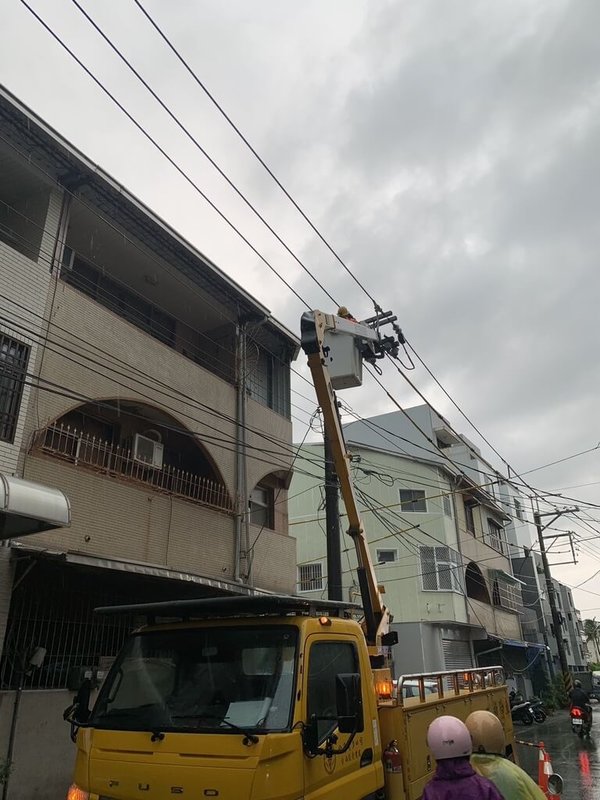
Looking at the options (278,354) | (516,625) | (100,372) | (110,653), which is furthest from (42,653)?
(516,625)

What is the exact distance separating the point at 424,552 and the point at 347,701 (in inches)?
851

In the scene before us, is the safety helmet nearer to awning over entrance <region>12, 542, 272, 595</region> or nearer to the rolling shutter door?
awning over entrance <region>12, 542, 272, 595</region>

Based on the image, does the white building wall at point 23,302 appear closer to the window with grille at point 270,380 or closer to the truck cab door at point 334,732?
the truck cab door at point 334,732

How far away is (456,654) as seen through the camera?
24.3 metres

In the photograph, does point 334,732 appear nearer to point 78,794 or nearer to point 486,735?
point 486,735

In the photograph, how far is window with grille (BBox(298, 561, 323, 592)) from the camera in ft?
83.9

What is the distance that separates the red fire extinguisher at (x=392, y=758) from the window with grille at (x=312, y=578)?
69.2 ft

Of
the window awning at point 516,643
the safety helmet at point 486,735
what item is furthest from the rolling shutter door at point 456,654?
the safety helmet at point 486,735

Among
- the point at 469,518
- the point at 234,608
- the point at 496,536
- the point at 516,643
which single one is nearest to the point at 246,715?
the point at 234,608

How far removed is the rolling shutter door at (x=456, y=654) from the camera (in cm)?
2345

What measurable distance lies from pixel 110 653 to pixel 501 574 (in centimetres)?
2437

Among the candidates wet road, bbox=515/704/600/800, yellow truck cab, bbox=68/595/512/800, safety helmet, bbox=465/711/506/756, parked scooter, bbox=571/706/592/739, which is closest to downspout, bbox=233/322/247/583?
wet road, bbox=515/704/600/800

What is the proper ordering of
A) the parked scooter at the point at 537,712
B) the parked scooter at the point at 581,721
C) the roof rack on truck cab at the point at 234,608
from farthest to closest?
the parked scooter at the point at 537,712, the parked scooter at the point at 581,721, the roof rack on truck cab at the point at 234,608

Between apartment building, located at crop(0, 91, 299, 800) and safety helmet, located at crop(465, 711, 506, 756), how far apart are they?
10.6ft
